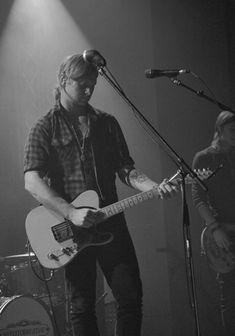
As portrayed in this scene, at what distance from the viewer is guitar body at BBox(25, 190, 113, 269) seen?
297 centimetres

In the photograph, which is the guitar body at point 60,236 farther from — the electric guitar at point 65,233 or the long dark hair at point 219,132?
the long dark hair at point 219,132

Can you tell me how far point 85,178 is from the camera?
10.3ft

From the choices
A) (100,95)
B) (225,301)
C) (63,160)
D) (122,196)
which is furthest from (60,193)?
(225,301)

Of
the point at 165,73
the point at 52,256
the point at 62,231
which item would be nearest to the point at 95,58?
the point at 165,73

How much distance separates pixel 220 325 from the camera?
3918 mm

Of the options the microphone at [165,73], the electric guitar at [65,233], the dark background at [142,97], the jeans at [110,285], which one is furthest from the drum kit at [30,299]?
the microphone at [165,73]

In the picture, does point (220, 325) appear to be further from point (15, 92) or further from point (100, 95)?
point (15, 92)

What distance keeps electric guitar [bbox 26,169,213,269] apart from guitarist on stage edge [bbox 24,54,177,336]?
0.04 meters

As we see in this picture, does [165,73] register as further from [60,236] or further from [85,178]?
[60,236]

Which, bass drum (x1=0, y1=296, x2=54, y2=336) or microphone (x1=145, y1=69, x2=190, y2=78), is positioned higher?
microphone (x1=145, y1=69, x2=190, y2=78)

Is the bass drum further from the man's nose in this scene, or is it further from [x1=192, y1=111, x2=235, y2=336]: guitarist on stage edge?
the man's nose

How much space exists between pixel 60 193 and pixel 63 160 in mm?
218

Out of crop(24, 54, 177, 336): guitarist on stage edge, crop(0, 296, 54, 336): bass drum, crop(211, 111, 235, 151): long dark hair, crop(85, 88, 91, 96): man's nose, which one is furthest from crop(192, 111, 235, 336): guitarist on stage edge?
crop(0, 296, 54, 336): bass drum

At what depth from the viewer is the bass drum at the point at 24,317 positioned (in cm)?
345
